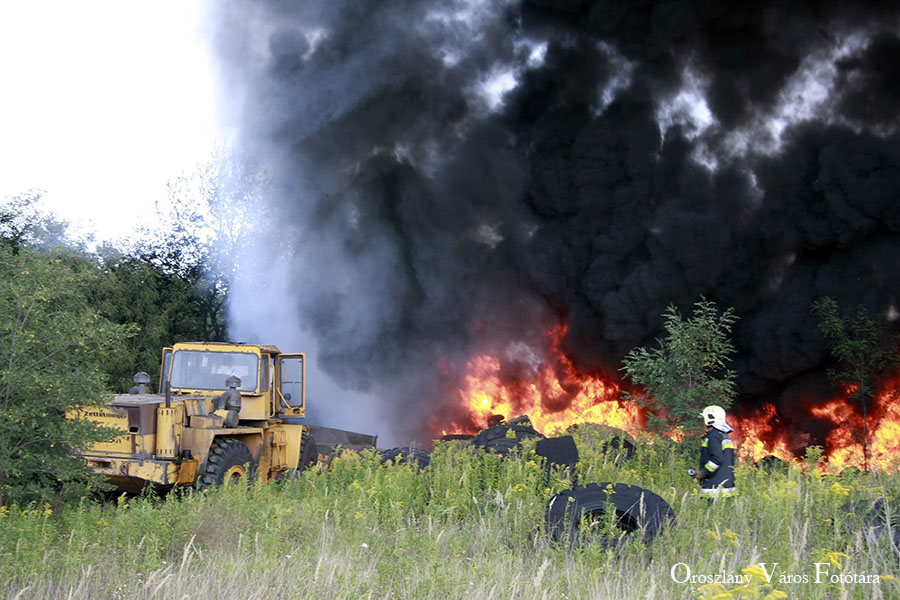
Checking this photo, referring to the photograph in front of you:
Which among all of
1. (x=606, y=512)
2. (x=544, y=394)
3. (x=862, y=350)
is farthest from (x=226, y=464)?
(x=544, y=394)

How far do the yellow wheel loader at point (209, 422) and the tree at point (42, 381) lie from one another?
1309mm

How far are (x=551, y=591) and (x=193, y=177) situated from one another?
20.9 meters

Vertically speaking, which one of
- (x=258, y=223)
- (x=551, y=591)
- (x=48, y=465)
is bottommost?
(x=551, y=591)

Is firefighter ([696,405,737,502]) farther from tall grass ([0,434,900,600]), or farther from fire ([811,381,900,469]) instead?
fire ([811,381,900,469])

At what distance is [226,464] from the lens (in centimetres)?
972

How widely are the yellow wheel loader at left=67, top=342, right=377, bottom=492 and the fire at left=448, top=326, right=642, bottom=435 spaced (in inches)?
494

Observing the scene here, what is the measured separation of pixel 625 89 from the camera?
28.1m

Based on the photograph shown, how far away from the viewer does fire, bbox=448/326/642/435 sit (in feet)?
79.1

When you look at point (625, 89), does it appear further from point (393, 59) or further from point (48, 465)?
point (48, 465)

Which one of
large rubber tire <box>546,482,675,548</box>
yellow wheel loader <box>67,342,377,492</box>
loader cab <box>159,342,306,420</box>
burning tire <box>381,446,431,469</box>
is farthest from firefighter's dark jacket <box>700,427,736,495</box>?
loader cab <box>159,342,306,420</box>

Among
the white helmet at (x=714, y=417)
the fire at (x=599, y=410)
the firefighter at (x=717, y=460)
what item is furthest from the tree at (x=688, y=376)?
the fire at (x=599, y=410)

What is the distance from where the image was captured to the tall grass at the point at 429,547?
4496 mm

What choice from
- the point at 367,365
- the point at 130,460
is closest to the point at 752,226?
the point at 367,365

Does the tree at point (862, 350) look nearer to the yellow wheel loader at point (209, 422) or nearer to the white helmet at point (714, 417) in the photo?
the white helmet at point (714, 417)
